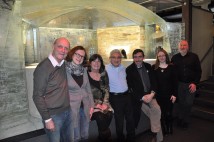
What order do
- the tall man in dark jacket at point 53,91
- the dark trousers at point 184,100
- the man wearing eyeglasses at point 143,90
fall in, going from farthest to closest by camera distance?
the dark trousers at point 184,100 < the man wearing eyeglasses at point 143,90 < the tall man in dark jacket at point 53,91

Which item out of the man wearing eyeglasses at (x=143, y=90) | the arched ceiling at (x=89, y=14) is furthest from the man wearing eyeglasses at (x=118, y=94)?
the arched ceiling at (x=89, y=14)

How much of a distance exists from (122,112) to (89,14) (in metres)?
4.08

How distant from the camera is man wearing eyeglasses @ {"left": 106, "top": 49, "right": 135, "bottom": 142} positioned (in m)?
2.74

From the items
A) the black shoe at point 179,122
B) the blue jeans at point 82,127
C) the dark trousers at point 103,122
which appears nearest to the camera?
the blue jeans at point 82,127

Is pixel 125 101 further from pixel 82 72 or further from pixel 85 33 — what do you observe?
pixel 85 33

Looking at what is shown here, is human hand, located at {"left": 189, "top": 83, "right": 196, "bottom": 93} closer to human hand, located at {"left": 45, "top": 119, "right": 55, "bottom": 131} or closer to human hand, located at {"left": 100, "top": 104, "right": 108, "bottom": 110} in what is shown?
human hand, located at {"left": 100, "top": 104, "right": 108, "bottom": 110}

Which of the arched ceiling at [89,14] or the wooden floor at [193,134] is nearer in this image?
the wooden floor at [193,134]

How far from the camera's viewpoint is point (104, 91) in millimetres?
2547

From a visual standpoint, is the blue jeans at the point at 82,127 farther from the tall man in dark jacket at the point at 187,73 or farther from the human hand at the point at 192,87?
the human hand at the point at 192,87

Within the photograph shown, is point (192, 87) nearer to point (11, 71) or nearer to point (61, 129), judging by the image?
point (61, 129)

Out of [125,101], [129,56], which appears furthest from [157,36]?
[125,101]

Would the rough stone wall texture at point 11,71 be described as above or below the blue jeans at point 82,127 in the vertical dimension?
above

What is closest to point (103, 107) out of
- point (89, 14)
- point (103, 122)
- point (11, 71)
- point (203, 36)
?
point (103, 122)

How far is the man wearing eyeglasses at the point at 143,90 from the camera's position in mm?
2967
